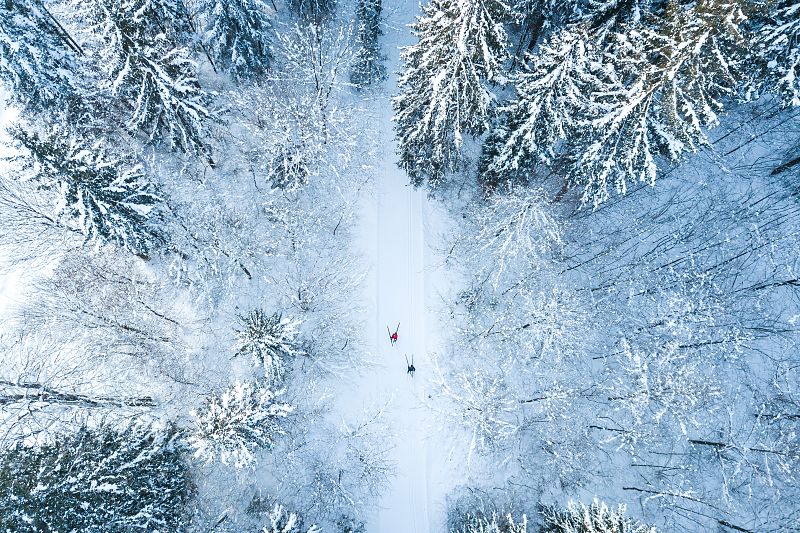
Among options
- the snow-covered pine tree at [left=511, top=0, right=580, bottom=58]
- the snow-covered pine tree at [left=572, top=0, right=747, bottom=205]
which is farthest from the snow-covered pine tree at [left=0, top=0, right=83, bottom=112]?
the snow-covered pine tree at [left=572, top=0, right=747, bottom=205]

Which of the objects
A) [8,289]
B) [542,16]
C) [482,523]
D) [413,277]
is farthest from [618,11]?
[8,289]

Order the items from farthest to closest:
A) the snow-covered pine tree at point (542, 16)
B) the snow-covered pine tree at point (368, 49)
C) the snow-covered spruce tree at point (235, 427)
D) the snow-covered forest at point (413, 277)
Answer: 1. the snow-covered pine tree at point (368, 49)
2. the snow-covered pine tree at point (542, 16)
3. the snow-covered forest at point (413, 277)
4. the snow-covered spruce tree at point (235, 427)

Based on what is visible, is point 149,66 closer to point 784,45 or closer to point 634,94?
point 634,94

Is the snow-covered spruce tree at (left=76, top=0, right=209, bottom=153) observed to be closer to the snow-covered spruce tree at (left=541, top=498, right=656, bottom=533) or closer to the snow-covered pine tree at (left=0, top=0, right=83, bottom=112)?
the snow-covered pine tree at (left=0, top=0, right=83, bottom=112)

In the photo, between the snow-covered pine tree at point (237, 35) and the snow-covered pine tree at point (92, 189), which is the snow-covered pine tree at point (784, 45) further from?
the snow-covered pine tree at point (92, 189)

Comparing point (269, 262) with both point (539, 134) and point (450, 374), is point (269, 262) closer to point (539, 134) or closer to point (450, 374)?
point (450, 374)

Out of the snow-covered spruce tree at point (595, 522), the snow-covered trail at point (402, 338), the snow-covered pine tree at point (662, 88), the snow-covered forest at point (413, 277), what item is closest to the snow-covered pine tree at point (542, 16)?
the snow-covered forest at point (413, 277)

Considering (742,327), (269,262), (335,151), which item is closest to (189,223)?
(269,262)
